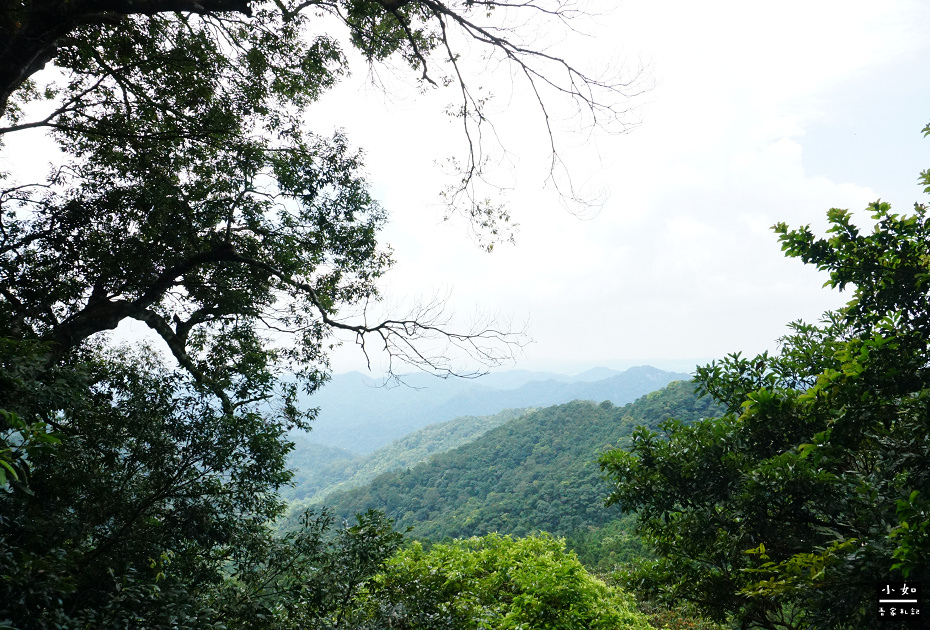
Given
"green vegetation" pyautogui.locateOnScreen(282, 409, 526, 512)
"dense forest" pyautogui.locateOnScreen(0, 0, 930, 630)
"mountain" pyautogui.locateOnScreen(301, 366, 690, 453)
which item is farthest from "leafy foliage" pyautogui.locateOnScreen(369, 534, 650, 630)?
"mountain" pyautogui.locateOnScreen(301, 366, 690, 453)

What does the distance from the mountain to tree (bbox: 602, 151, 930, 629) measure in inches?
5147

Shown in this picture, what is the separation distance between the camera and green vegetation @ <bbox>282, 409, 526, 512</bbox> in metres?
65.2

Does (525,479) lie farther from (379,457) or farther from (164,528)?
(379,457)

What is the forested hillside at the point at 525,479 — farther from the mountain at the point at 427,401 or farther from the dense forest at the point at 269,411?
the mountain at the point at 427,401

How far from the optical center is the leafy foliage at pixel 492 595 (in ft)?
13.9

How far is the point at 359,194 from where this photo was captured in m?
5.70

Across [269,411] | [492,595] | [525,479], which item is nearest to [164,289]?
[269,411]

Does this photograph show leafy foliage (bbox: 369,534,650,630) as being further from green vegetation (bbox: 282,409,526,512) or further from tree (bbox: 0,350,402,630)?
green vegetation (bbox: 282,409,526,512)

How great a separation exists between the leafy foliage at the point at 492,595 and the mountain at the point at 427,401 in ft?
418

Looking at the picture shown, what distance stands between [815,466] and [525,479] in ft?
116

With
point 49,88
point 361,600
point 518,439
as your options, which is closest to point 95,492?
point 361,600

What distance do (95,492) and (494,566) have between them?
5499 mm

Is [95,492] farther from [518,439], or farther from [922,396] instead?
[518,439]

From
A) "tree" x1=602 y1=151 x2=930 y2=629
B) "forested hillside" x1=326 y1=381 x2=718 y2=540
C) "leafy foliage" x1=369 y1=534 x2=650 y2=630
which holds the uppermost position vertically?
"tree" x1=602 y1=151 x2=930 y2=629
